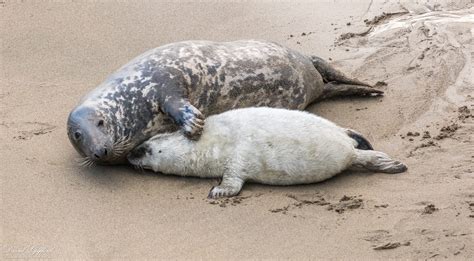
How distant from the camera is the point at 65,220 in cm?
500

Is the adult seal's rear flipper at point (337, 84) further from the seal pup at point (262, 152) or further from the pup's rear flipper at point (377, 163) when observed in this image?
the pup's rear flipper at point (377, 163)

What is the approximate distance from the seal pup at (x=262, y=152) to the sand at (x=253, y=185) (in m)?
0.09

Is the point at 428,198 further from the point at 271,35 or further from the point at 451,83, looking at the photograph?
the point at 271,35

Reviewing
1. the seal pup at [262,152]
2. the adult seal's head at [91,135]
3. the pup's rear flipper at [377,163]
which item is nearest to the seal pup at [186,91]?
the adult seal's head at [91,135]

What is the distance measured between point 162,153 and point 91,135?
1.58 feet

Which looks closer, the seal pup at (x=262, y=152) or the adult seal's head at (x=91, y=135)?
the seal pup at (x=262, y=152)

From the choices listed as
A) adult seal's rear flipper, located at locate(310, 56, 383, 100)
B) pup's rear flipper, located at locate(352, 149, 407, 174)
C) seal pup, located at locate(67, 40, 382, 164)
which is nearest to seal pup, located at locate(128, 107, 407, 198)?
pup's rear flipper, located at locate(352, 149, 407, 174)

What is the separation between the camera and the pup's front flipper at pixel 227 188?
17.6 ft

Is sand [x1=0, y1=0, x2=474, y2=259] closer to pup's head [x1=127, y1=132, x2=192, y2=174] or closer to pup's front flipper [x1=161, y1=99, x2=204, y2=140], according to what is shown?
pup's head [x1=127, y1=132, x2=192, y2=174]

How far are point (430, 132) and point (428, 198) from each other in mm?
1163

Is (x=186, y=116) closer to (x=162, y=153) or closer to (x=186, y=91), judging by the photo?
(x=162, y=153)

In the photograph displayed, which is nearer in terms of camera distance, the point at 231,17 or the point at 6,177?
the point at 6,177

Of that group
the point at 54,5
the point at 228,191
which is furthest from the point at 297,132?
the point at 54,5

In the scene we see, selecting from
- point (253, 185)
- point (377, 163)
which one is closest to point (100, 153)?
point (253, 185)
